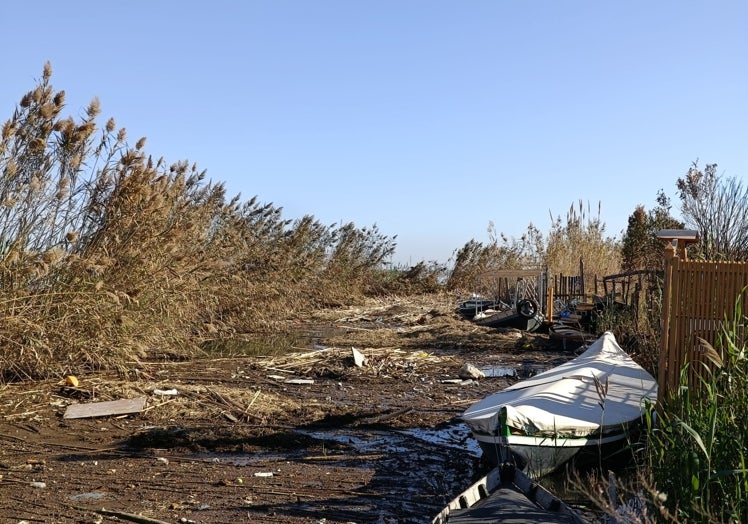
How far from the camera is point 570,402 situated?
8445 mm

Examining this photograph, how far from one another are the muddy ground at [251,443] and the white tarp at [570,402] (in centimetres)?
81

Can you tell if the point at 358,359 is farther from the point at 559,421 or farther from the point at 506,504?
the point at 506,504

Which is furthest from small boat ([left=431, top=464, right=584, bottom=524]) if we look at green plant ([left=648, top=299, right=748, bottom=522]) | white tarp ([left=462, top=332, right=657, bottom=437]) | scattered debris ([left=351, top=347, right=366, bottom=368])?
scattered debris ([left=351, top=347, right=366, bottom=368])

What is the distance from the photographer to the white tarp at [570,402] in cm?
777

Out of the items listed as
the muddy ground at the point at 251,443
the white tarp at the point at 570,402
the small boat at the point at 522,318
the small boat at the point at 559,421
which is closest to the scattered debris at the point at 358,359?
the muddy ground at the point at 251,443

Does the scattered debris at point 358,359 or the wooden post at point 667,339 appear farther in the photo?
the scattered debris at point 358,359

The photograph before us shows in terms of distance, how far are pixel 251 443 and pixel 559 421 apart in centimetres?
361

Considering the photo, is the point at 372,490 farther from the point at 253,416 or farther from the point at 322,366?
the point at 322,366

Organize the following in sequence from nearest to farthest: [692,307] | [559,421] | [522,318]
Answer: [692,307] < [559,421] < [522,318]

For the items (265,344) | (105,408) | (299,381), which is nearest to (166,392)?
(105,408)

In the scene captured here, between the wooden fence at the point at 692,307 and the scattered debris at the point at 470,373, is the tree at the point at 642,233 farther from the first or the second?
the wooden fence at the point at 692,307

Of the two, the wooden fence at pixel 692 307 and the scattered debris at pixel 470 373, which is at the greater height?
the wooden fence at pixel 692 307

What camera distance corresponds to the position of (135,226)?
508 inches

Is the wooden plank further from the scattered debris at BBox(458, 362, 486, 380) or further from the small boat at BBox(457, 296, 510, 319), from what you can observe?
the small boat at BBox(457, 296, 510, 319)
